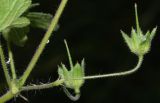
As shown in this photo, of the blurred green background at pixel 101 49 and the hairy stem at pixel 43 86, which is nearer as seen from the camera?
the hairy stem at pixel 43 86

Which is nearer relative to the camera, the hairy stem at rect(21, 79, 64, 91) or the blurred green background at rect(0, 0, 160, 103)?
the hairy stem at rect(21, 79, 64, 91)

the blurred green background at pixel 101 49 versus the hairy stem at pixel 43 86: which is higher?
the hairy stem at pixel 43 86

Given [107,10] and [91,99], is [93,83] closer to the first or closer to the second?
[91,99]

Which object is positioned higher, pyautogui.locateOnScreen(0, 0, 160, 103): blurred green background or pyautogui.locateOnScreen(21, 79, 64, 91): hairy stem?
pyautogui.locateOnScreen(21, 79, 64, 91): hairy stem

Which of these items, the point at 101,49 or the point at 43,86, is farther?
the point at 101,49

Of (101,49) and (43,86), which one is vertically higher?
(43,86)

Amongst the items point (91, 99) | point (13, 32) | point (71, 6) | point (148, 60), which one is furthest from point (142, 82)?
point (13, 32)

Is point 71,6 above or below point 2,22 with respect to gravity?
below

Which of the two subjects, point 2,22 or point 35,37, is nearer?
point 2,22
